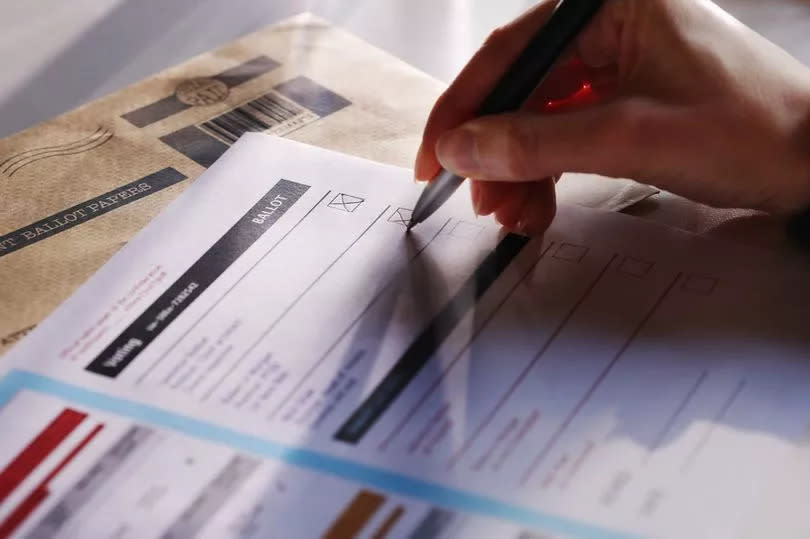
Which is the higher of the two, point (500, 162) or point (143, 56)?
point (143, 56)

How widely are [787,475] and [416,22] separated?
0.55m

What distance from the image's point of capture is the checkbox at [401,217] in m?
0.55

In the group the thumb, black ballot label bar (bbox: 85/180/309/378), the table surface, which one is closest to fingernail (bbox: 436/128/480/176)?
the thumb

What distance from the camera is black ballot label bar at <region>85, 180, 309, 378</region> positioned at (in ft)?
1.54

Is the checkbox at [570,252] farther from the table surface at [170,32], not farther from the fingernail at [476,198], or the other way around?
the table surface at [170,32]

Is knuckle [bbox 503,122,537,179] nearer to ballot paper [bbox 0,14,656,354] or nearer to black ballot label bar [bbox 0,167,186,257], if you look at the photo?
ballot paper [bbox 0,14,656,354]

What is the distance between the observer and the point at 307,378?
45 centimetres

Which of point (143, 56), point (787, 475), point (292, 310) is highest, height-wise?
point (143, 56)

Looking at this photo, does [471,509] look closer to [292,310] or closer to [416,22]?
[292,310]

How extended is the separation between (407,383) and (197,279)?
14 cm

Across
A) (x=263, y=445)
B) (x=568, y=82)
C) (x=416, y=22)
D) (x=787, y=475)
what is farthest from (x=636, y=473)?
(x=416, y=22)

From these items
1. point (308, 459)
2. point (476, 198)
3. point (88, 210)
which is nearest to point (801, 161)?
point (476, 198)

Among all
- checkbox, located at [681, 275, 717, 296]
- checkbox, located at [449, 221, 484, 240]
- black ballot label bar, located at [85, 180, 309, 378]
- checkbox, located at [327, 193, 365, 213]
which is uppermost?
black ballot label bar, located at [85, 180, 309, 378]

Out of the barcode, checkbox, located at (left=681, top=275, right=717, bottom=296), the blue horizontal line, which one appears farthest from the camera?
the barcode
